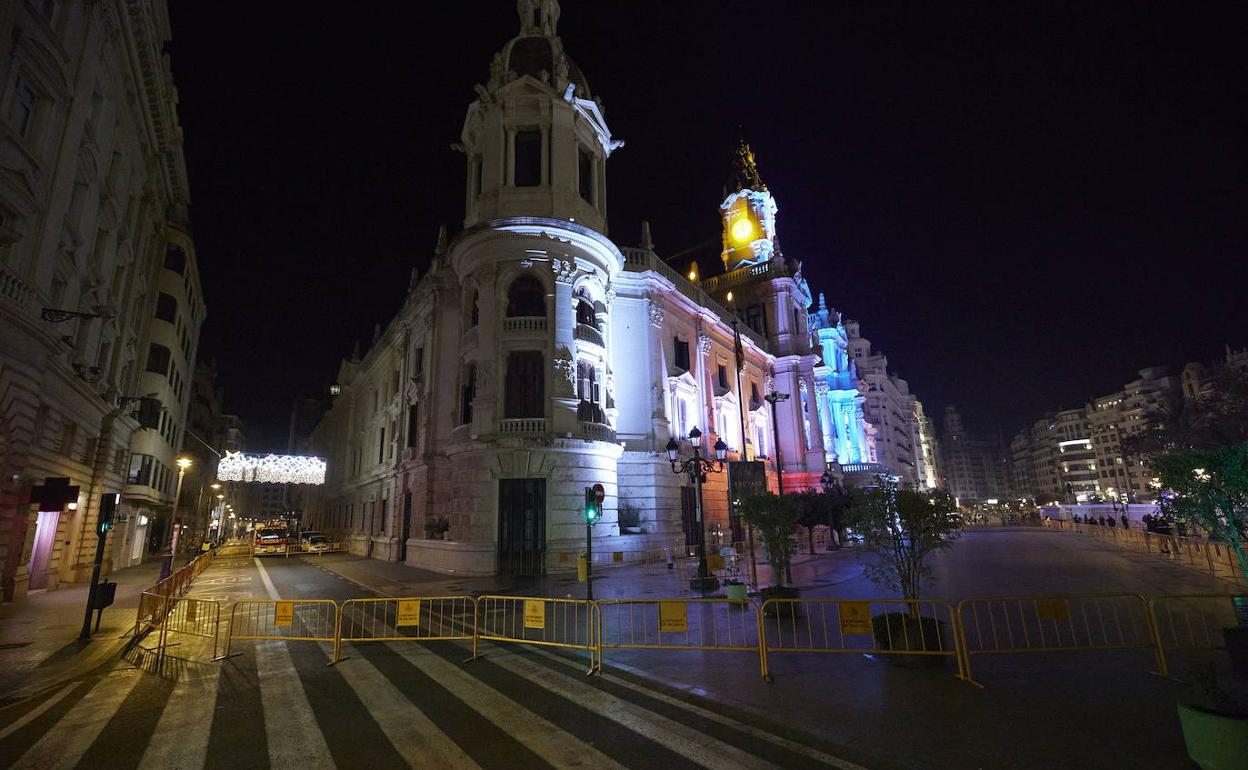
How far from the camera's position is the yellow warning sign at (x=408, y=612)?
979 centimetres

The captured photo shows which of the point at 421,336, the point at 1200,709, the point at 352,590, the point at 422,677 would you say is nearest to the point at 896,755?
the point at 1200,709

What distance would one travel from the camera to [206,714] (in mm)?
6652

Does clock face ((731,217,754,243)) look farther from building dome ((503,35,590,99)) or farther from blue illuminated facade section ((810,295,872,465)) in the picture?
building dome ((503,35,590,99))

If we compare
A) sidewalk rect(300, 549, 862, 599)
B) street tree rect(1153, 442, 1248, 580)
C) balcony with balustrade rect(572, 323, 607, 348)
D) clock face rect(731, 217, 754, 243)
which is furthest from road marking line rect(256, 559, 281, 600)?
clock face rect(731, 217, 754, 243)

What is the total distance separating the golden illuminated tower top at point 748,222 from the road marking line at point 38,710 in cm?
4809

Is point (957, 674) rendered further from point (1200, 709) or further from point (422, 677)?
point (422, 677)

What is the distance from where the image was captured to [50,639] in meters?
10.8

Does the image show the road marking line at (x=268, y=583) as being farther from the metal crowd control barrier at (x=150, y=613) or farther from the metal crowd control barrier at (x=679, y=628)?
the metal crowd control barrier at (x=679, y=628)

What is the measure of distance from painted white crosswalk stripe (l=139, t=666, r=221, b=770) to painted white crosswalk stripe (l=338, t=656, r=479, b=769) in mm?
1636

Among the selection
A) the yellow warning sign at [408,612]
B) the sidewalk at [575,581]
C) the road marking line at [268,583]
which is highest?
the yellow warning sign at [408,612]

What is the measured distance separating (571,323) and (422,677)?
17.3 m

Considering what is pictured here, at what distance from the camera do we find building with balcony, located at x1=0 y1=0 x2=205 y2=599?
13156 mm

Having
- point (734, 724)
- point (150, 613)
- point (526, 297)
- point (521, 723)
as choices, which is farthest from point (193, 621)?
point (526, 297)

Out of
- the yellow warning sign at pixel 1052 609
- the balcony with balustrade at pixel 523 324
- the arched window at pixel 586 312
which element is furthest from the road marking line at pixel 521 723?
the arched window at pixel 586 312
